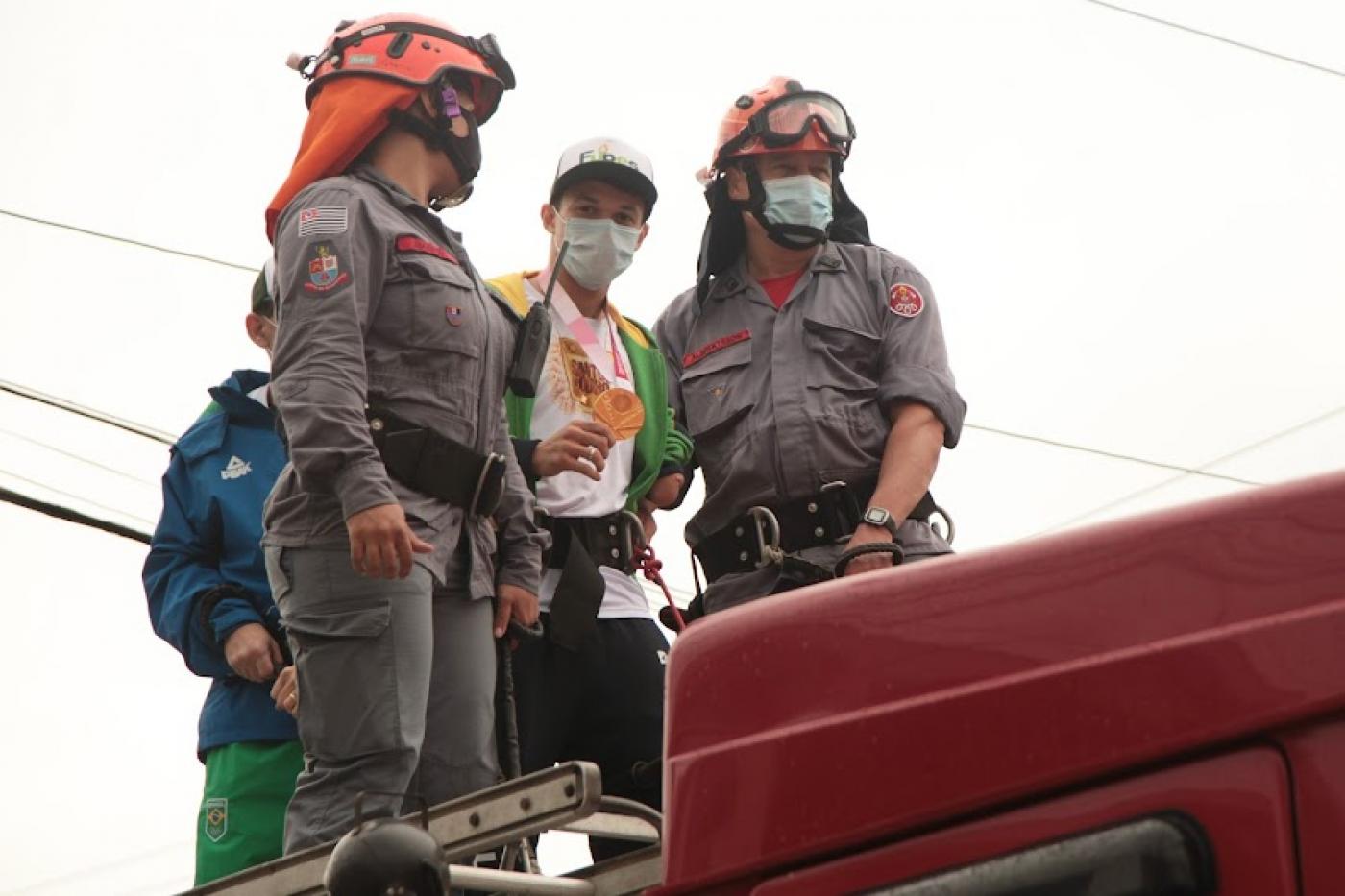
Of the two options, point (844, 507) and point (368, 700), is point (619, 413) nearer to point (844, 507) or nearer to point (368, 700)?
point (844, 507)

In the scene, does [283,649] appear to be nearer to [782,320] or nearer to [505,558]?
[505,558]

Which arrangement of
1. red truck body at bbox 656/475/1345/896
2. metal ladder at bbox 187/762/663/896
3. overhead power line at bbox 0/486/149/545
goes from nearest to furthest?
1. red truck body at bbox 656/475/1345/896
2. metal ladder at bbox 187/762/663/896
3. overhead power line at bbox 0/486/149/545

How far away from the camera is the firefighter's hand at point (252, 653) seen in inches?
148

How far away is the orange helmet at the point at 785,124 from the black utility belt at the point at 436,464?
141 centimetres

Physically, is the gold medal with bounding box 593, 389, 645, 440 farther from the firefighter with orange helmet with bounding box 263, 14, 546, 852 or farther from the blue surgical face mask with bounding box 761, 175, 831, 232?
the blue surgical face mask with bounding box 761, 175, 831, 232

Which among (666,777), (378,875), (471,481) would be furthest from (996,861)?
(471,481)

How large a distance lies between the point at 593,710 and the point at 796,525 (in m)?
0.57

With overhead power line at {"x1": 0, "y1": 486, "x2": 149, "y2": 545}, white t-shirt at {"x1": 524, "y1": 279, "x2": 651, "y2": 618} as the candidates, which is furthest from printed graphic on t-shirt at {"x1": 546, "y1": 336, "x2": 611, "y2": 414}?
overhead power line at {"x1": 0, "y1": 486, "x2": 149, "y2": 545}

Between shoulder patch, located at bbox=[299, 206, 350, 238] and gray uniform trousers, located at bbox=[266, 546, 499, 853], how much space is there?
1.76 feet

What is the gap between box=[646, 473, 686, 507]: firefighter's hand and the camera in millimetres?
4148

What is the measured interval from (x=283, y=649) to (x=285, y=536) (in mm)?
735

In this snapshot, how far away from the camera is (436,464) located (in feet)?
Answer: 10.9

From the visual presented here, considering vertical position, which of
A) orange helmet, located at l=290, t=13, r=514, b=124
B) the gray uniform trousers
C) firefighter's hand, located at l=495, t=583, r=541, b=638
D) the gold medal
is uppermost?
orange helmet, located at l=290, t=13, r=514, b=124

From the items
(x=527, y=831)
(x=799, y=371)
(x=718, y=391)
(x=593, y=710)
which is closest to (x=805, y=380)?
(x=799, y=371)
